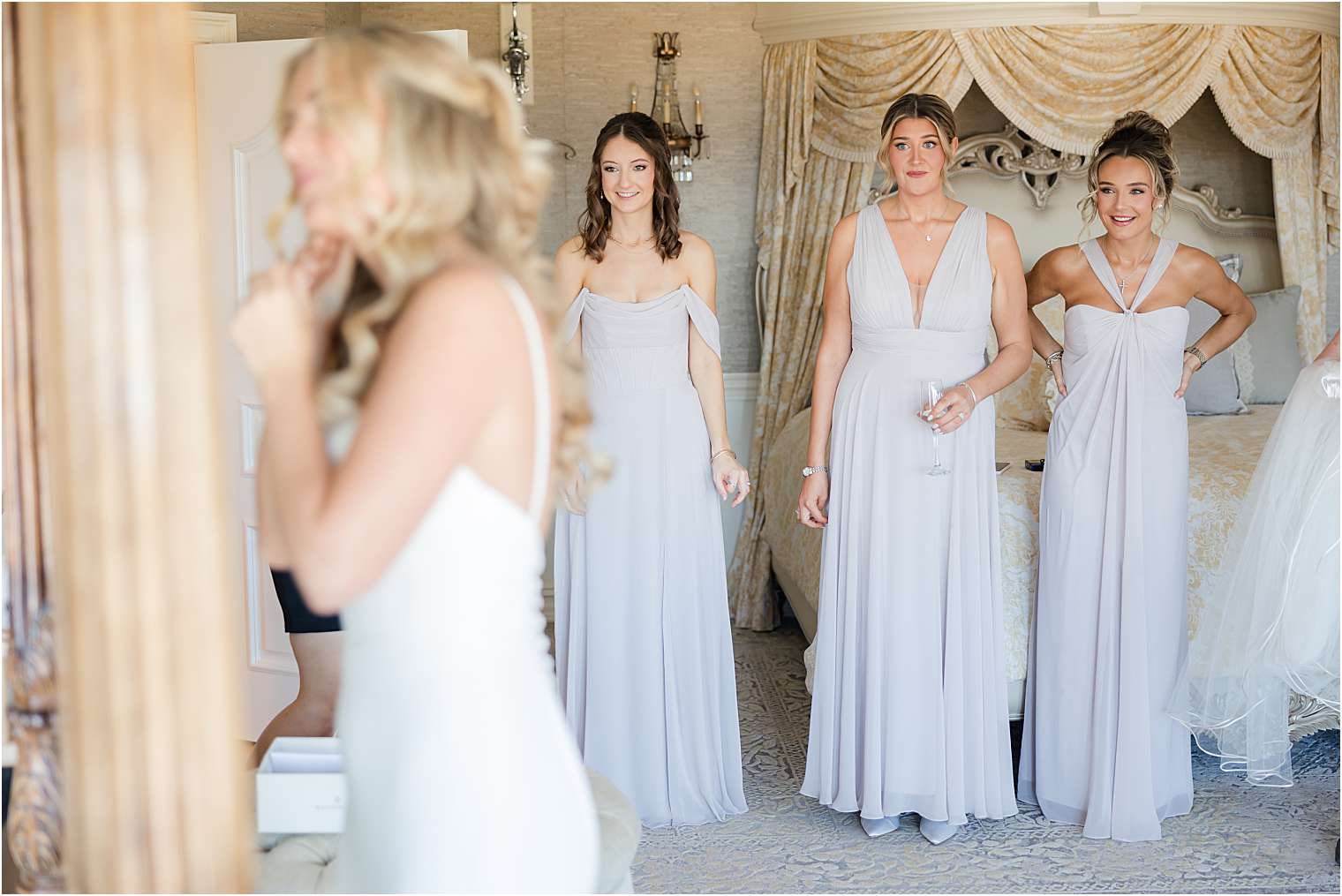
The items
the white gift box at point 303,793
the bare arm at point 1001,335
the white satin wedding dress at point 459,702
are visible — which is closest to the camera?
the white satin wedding dress at point 459,702

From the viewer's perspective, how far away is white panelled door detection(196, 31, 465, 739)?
3.90 m

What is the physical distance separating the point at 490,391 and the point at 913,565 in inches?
88.7

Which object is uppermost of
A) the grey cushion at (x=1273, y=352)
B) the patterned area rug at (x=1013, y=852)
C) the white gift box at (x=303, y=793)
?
the grey cushion at (x=1273, y=352)

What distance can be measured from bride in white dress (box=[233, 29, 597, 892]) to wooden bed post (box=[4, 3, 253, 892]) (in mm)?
99

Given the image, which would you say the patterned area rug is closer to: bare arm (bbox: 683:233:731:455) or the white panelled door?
bare arm (bbox: 683:233:731:455)

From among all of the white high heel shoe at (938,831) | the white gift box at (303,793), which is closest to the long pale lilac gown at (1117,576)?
the white high heel shoe at (938,831)

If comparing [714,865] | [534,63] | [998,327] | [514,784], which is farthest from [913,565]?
[534,63]

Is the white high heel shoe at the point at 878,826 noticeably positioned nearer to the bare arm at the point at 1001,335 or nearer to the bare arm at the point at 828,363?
the bare arm at the point at 828,363

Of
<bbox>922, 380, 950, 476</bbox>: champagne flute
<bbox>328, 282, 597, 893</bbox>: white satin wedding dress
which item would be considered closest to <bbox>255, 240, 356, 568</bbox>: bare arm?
<bbox>328, 282, 597, 893</bbox>: white satin wedding dress

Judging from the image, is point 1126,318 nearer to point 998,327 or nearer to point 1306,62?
point 998,327

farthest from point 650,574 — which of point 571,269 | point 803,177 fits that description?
point 803,177

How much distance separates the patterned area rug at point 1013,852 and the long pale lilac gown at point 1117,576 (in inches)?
4.8

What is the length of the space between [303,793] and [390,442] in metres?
0.99

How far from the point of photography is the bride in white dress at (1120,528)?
3506 mm
